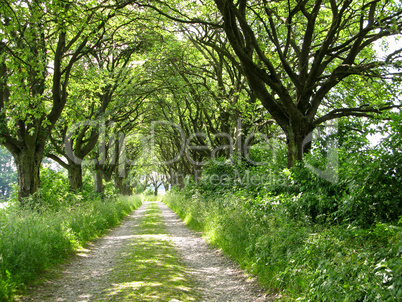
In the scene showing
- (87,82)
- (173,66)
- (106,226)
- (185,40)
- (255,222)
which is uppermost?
(185,40)

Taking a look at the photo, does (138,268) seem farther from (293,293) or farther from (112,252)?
(293,293)

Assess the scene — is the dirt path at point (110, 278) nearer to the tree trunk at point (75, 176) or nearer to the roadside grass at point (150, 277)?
the roadside grass at point (150, 277)

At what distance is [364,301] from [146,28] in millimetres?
14984

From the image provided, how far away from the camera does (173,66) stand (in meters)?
18.3

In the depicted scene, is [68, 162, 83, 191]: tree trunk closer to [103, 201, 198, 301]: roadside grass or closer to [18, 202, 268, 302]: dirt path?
[18, 202, 268, 302]: dirt path

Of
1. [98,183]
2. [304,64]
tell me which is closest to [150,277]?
[304,64]

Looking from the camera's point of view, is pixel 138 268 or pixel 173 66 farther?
pixel 173 66

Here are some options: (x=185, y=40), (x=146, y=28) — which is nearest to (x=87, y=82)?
(x=146, y=28)

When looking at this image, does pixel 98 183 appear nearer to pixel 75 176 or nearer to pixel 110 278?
pixel 75 176

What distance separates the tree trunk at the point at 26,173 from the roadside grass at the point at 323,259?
7.95 metres

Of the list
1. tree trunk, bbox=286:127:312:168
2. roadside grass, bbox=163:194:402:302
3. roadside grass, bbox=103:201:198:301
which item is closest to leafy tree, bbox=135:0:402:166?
tree trunk, bbox=286:127:312:168

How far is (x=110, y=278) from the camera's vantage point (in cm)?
641

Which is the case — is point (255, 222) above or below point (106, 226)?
above

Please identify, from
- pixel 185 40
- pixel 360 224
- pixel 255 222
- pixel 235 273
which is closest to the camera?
pixel 360 224
